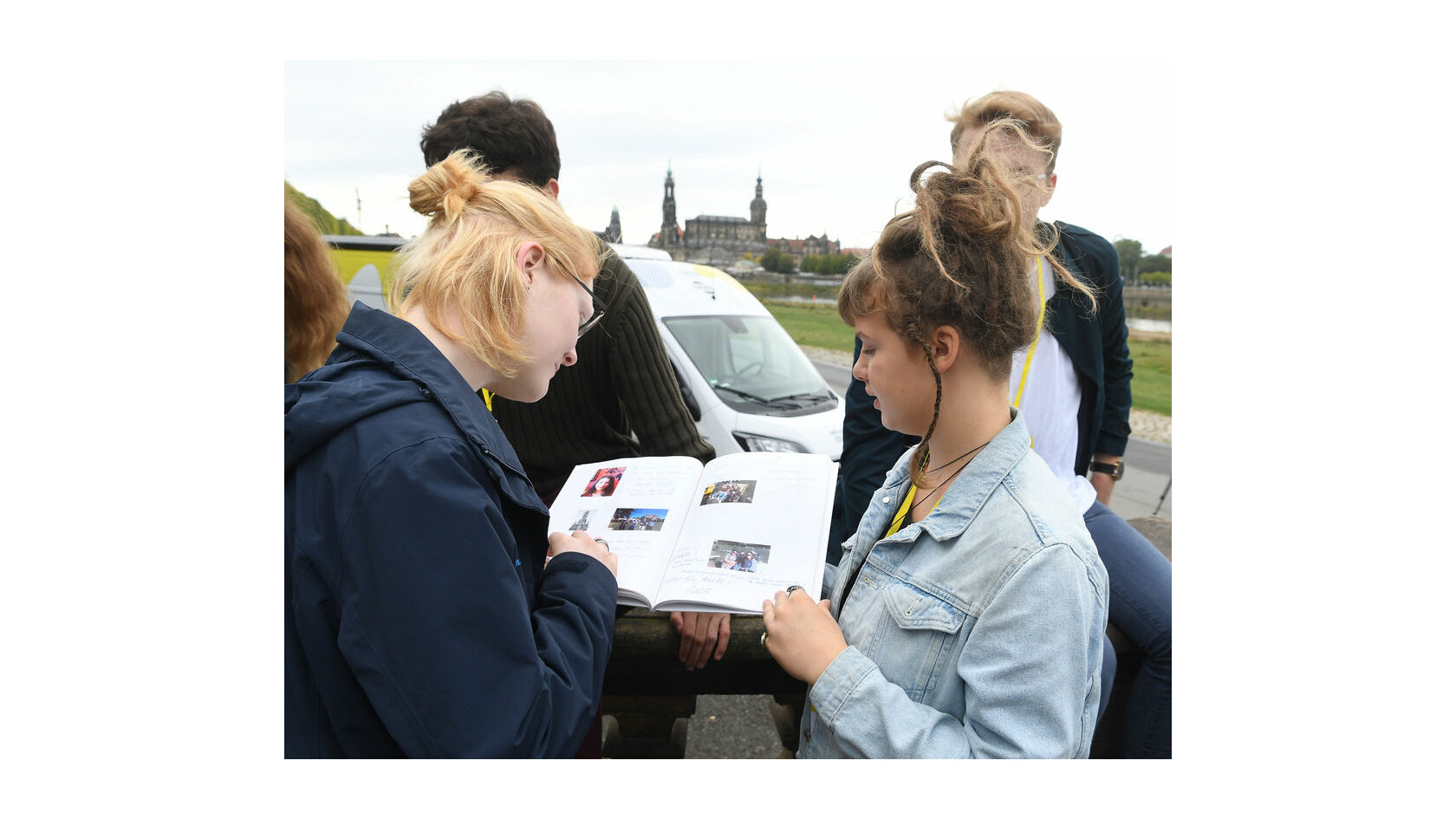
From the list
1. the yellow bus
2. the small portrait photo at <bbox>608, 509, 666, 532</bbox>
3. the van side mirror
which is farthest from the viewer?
the yellow bus

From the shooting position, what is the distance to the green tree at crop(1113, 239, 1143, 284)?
7.22 ft

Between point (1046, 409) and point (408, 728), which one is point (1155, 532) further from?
point (408, 728)

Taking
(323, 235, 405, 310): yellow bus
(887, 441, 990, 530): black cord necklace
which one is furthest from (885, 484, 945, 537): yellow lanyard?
(323, 235, 405, 310): yellow bus

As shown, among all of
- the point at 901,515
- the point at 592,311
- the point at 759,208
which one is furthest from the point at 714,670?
the point at 759,208

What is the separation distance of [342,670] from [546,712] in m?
0.28

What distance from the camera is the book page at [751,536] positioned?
1434mm

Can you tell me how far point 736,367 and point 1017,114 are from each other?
409cm

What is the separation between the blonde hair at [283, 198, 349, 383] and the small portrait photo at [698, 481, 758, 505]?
1.18 m

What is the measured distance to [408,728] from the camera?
1.05m

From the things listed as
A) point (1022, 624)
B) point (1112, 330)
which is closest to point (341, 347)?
point (1022, 624)

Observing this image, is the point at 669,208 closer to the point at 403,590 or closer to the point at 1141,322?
the point at 1141,322

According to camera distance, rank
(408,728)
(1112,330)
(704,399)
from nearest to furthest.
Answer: (408,728) < (1112,330) < (704,399)

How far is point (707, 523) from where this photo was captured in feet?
5.23

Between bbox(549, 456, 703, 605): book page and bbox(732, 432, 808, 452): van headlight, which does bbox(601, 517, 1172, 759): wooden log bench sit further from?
bbox(732, 432, 808, 452): van headlight
